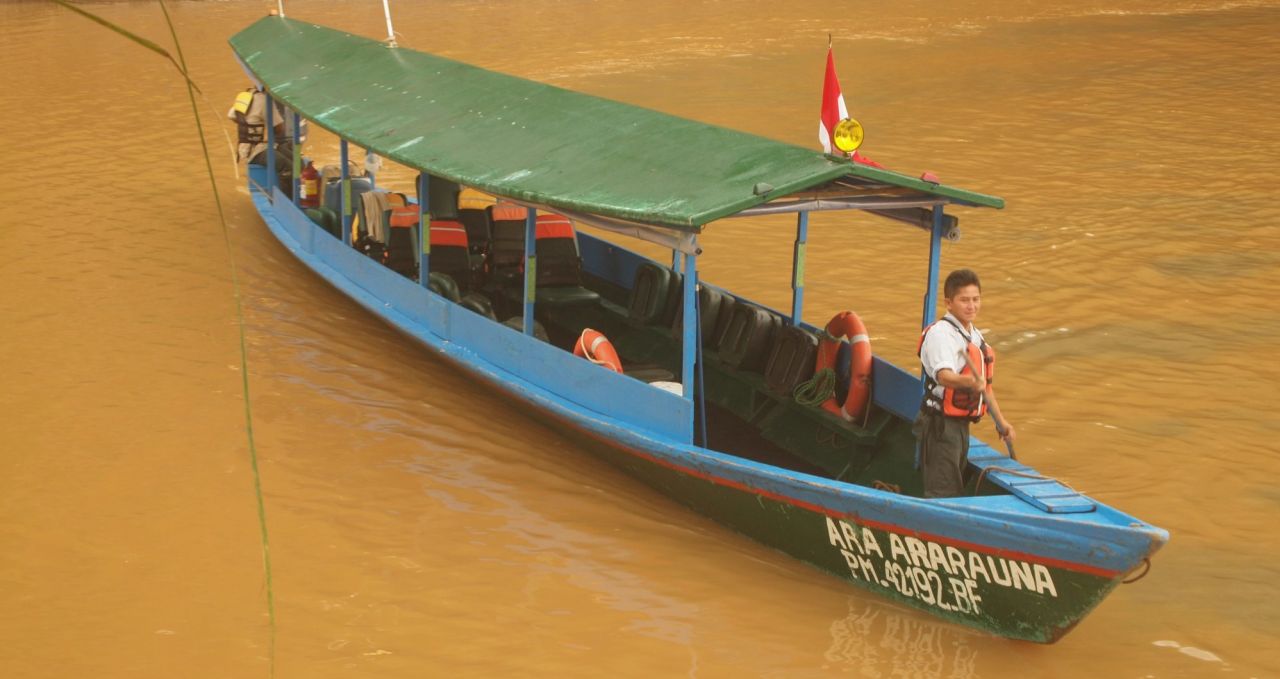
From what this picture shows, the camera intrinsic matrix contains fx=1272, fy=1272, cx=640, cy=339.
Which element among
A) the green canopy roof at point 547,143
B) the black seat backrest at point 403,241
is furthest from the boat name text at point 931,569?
the black seat backrest at point 403,241

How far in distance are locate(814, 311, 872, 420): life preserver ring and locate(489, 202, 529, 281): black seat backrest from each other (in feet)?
8.85

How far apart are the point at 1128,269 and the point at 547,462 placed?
18.4 ft

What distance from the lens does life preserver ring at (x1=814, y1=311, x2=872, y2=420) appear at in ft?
21.2

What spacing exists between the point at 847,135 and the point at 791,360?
1.64m

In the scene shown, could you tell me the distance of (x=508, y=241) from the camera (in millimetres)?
8789

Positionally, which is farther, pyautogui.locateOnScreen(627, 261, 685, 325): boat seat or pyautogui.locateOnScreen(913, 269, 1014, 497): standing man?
pyautogui.locateOnScreen(627, 261, 685, 325): boat seat

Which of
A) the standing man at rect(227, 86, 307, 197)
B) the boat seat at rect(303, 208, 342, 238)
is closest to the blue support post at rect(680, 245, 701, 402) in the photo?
the boat seat at rect(303, 208, 342, 238)

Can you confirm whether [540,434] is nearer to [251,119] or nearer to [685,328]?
[685,328]

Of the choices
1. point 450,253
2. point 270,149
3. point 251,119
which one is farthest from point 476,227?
point 251,119

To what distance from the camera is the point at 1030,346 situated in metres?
8.76

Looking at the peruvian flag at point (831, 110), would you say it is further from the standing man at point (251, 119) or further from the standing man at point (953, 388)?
the standing man at point (251, 119)

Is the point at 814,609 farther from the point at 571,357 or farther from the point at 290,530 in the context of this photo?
the point at 290,530

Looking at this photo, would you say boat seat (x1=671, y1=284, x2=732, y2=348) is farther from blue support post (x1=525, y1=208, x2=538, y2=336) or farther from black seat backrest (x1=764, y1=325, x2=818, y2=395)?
blue support post (x1=525, y1=208, x2=538, y2=336)

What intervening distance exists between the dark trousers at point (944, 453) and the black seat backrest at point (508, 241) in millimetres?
3968
